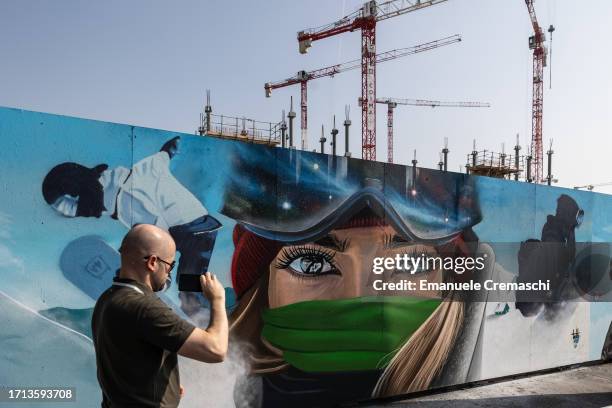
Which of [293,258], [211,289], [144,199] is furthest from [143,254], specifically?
[293,258]

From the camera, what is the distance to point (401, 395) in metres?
5.74

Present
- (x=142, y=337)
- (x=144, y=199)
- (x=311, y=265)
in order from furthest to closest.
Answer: (x=311, y=265), (x=144, y=199), (x=142, y=337)

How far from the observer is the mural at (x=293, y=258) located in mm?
3633

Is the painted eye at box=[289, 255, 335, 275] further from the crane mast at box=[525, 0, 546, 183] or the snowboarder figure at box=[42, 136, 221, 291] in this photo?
the crane mast at box=[525, 0, 546, 183]

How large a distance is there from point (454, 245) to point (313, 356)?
2.44m

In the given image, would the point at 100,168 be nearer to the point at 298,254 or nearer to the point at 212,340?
the point at 298,254

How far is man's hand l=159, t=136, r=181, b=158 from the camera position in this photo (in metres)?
4.24

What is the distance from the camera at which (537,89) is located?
178ft

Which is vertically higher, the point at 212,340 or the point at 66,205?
the point at 66,205

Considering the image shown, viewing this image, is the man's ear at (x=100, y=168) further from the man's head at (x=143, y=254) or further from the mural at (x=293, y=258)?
the man's head at (x=143, y=254)

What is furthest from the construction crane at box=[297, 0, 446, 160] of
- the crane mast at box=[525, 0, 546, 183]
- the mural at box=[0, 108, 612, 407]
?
the mural at box=[0, 108, 612, 407]

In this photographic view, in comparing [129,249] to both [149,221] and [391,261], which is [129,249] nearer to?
[149,221]

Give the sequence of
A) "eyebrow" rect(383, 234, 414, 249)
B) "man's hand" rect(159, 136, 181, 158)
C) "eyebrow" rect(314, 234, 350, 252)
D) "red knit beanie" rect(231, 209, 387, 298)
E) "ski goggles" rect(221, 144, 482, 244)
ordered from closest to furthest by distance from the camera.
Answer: "man's hand" rect(159, 136, 181, 158), "red knit beanie" rect(231, 209, 387, 298), "ski goggles" rect(221, 144, 482, 244), "eyebrow" rect(314, 234, 350, 252), "eyebrow" rect(383, 234, 414, 249)

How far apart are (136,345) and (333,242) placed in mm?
3436
